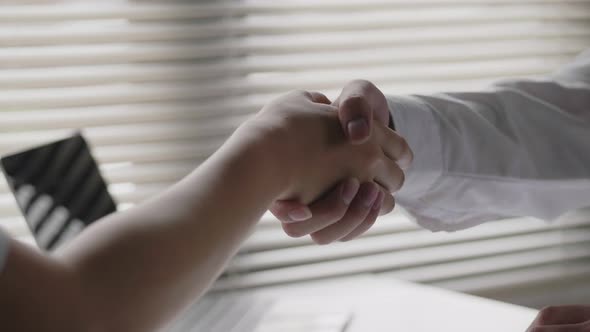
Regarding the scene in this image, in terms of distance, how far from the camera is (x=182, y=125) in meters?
1.35

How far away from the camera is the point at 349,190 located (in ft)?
3.22

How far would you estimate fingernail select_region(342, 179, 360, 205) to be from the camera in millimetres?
976

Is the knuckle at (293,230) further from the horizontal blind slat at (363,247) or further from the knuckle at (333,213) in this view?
the horizontal blind slat at (363,247)

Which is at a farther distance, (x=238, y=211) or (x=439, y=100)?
(x=439, y=100)

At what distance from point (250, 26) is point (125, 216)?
83 cm

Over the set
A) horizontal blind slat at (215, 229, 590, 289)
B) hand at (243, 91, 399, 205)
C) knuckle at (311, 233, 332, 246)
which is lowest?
horizontal blind slat at (215, 229, 590, 289)

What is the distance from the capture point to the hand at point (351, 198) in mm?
944

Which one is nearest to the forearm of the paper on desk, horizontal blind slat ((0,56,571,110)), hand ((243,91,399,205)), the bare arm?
the bare arm

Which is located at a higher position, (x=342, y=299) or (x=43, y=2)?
(x=43, y=2)

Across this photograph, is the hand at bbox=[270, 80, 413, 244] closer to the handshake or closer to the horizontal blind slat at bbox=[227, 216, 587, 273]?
the handshake

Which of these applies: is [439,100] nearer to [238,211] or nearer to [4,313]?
[238,211]

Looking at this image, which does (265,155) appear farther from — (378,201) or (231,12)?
(231,12)

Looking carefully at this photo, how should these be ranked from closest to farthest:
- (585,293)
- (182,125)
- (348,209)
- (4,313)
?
(4,313) → (348,209) → (182,125) → (585,293)

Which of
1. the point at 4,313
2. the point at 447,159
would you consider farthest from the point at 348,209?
the point at 4,313
